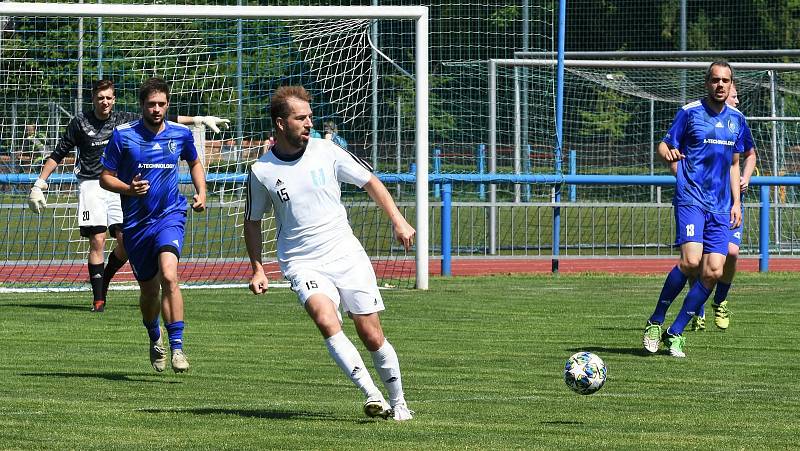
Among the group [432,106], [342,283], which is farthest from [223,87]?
[342,283]

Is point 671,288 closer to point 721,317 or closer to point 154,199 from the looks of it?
point 721,317

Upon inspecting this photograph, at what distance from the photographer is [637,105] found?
97.1 ft

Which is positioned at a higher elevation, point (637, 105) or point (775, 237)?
point (637, 105)

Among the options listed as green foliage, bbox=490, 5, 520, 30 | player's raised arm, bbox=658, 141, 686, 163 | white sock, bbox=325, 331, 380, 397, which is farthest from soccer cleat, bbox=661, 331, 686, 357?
green foliage, bbox=490, 5, 520, 30

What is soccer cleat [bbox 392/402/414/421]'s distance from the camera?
24.4ft

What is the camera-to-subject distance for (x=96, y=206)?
1411 centimetres

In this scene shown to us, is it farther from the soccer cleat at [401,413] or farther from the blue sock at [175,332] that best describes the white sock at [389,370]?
the blue sock at [175,332]

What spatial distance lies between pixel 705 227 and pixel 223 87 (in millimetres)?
8176

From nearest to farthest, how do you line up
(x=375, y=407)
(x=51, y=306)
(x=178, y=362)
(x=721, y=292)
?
(x=375, y=407), (x=178, y=362), (x=721, y=292), (x=51, y=306)

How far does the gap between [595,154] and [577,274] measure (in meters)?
8.51

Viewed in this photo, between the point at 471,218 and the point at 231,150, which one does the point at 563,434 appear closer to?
the point at 231,150

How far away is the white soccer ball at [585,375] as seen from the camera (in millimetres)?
7796

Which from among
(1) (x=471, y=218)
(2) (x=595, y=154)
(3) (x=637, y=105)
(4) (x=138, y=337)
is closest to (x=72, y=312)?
(4) (x=138, y=337)

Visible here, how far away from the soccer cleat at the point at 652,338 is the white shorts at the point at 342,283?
357 cm
